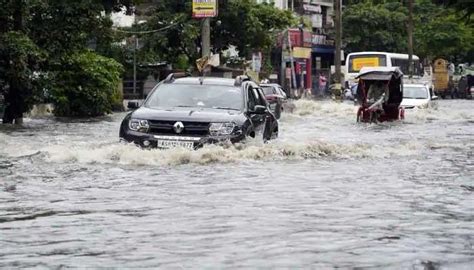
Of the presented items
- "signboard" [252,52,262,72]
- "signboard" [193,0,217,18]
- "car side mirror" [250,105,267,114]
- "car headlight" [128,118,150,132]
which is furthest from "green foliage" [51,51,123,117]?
"signboard" [252,52,262,72]

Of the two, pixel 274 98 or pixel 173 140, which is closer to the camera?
pixel 173 140

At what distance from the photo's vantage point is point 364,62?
5262 centimetres

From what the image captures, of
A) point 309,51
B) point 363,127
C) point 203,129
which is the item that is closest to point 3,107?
point 363,127

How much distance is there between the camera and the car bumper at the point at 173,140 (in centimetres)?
1263

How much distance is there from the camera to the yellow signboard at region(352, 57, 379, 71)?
171 feet

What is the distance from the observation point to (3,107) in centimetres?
2517

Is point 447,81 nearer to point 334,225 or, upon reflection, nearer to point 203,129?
point 203,129

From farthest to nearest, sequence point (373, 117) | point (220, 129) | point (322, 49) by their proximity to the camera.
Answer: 1. point (322, 49)
2. point (373, 117)
3. point (220, 129)

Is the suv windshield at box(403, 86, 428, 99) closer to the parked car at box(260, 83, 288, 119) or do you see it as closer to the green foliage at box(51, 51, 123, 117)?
the parked car at box(260, 83, 288, 119)

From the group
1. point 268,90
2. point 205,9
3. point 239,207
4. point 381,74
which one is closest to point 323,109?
point 268,90

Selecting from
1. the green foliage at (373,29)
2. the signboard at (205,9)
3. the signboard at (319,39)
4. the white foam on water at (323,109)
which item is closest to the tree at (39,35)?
the signboard at (205,9)

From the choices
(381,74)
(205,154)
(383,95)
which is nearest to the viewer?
(205,154)

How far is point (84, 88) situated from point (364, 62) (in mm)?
27279

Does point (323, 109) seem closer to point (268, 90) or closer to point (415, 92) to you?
point (415, 92)
